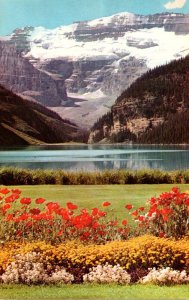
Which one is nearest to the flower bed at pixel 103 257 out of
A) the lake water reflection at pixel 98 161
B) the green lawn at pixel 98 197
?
the green lawn at pixel 98 197

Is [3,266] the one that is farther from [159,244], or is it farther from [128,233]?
[128,233]

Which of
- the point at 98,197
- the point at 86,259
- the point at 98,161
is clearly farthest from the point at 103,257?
the point at 98,161

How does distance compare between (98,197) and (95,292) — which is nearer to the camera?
(95,292)

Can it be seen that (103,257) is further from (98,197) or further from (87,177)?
(87,177)

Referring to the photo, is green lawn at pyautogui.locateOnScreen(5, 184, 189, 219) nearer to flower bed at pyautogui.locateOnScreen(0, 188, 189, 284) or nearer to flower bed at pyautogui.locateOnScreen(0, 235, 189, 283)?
flower bed at pyautogui.locateOnScreen(0, 188, 189, 284)

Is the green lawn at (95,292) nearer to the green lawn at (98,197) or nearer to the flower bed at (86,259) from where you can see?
the flower bed at (86,259)

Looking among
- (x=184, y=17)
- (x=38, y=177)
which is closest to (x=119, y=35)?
(x=184, y=17)
